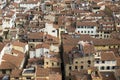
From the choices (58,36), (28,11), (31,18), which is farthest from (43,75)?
(28,11)

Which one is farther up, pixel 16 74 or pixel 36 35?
pixel 36 35

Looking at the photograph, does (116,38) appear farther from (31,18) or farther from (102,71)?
(31,18)

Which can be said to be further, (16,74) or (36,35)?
(36,35)

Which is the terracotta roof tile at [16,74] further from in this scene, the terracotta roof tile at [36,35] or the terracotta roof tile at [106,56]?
the terracotta roof tile at [36,35]

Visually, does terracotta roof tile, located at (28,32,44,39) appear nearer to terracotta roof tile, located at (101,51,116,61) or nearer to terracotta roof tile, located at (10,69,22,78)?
terracotta roof tile, located at (10,69,22,78)

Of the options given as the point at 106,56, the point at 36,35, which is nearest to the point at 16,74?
the point at 106,56

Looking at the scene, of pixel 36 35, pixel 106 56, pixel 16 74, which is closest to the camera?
pixel 16 74

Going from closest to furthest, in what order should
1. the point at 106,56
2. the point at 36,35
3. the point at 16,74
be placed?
the point at 16,74
the point at 106,56
the point at 36,35

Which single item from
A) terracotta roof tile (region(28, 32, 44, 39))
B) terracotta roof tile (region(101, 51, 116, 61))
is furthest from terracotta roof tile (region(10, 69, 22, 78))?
terracotta roof tile (region(28, 32, 44, 39))

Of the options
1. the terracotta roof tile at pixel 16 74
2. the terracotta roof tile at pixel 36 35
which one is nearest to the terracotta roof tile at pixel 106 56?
the terracotta roof tile at pixel 16 74

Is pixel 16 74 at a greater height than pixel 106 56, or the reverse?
pixel 106 56

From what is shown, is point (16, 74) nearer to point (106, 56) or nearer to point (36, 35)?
point (106, 56)
